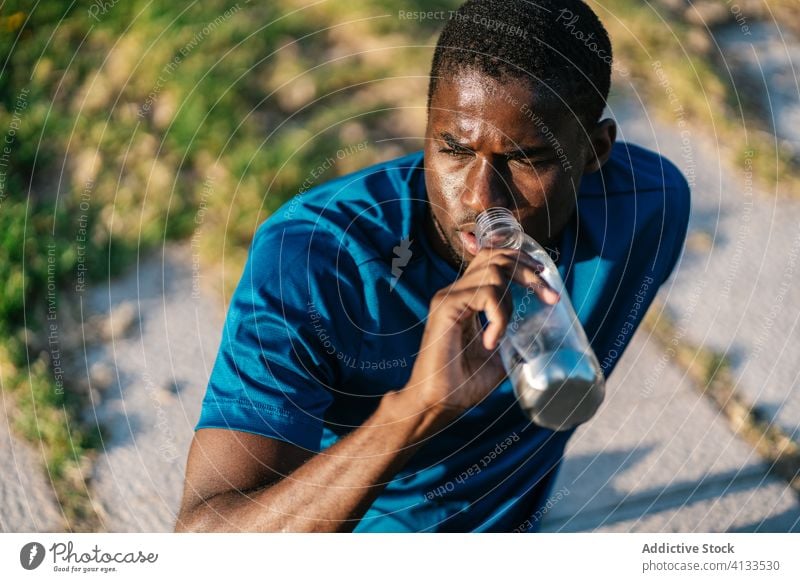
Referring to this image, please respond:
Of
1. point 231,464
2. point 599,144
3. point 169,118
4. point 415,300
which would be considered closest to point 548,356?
point 415,300

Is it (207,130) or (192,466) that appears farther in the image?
(207,130)

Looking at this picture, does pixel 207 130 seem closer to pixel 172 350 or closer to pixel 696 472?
pixel 172 350

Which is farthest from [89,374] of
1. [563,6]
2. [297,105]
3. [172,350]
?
[563,6]

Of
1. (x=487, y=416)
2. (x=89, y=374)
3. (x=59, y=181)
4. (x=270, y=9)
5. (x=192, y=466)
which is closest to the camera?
(x=192, y=466)

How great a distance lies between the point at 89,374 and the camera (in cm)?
159

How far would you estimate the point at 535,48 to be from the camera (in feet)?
3.28

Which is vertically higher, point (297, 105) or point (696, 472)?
point (297, 105)

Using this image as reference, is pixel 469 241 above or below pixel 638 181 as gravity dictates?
above

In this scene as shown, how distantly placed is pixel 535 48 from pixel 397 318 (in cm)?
34

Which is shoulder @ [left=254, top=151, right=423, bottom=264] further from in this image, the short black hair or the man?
the short black hair

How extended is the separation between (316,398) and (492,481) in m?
0.38

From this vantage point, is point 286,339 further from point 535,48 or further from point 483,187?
point 535,48

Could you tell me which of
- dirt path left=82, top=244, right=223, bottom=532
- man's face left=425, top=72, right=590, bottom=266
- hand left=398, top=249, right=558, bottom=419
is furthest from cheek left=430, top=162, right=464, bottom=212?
dirt path left=82, top=244, right=223, bottom=532

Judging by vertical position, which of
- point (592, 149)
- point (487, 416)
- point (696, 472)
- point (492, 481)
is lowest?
point (696, 472)
